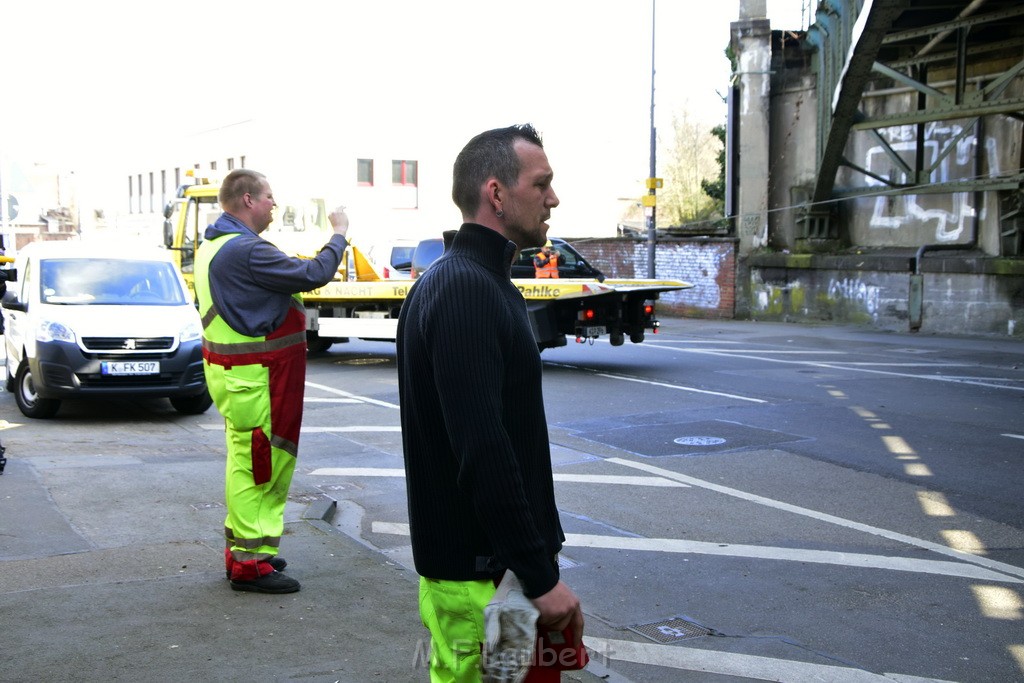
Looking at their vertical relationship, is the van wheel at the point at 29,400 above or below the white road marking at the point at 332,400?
above

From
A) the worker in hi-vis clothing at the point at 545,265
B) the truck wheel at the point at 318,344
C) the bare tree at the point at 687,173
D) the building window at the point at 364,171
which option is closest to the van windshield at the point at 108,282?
the truck wheel at the point at 318,344

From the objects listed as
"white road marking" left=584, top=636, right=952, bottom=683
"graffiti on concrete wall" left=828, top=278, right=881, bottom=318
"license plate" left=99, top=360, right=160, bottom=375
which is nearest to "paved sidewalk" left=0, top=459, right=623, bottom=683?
"white road marking" left=584, top=636, right=952, bottom=683

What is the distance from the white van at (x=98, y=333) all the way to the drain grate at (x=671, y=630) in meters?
7.12

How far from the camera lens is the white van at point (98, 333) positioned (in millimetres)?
10727

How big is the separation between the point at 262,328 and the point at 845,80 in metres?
16.2

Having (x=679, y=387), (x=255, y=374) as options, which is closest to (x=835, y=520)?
(x=255, y=374)

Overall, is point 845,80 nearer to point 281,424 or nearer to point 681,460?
point 681,460

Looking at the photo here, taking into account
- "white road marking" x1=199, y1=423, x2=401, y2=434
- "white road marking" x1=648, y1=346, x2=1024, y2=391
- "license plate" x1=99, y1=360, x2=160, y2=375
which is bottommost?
"white road marking" x1=199, y1=423, x2=401, y2=434

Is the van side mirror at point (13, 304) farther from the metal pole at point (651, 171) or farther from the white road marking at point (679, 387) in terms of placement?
the metal pole at point (651, 171)

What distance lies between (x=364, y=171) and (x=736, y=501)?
4471 cm

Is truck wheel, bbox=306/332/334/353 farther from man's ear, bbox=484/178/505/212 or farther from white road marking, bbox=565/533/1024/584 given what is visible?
man's ear, bbox=484/178/505/212

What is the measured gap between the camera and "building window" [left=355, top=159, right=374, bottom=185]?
50250 millimetres

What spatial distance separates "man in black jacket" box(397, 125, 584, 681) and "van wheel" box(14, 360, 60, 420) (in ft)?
30.8

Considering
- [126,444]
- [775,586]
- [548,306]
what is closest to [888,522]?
[775,586]
